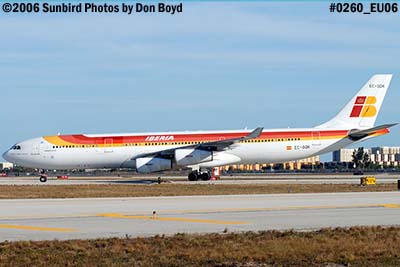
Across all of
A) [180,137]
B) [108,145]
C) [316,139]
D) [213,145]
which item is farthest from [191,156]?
[316,139]

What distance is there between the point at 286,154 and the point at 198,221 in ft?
143

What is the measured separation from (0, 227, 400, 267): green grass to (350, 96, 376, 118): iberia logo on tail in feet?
164

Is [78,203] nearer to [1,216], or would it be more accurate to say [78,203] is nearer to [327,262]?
[1,216]

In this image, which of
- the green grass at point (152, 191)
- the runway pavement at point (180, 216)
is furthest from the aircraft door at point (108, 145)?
the runway pavement at point (180, 216)

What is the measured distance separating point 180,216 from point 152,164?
126 feet

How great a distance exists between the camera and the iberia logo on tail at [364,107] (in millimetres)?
67688

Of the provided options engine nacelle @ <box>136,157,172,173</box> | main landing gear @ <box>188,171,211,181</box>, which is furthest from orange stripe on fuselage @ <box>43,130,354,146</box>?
main landing gear @ <box>188,171,211,181</box>

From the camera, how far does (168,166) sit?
63250 millimetres

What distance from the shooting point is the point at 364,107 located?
6800 cm

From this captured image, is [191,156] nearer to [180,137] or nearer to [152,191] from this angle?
[180,137]

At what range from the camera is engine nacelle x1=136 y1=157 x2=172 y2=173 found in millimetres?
63062

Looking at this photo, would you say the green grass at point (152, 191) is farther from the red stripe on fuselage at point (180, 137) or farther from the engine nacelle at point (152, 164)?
the red stripe on fuselage at point (180, 137)

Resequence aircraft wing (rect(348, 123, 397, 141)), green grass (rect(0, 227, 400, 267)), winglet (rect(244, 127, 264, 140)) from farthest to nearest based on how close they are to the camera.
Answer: aircraft wing (rect(348, 123, 397, 141)), winglet (rect(244, 127, 264, 140)), green grass (rect(0, 227, 400, 267))

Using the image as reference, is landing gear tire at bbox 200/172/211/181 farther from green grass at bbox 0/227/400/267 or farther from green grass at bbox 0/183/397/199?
green grass at bbox 0/227/400/267
